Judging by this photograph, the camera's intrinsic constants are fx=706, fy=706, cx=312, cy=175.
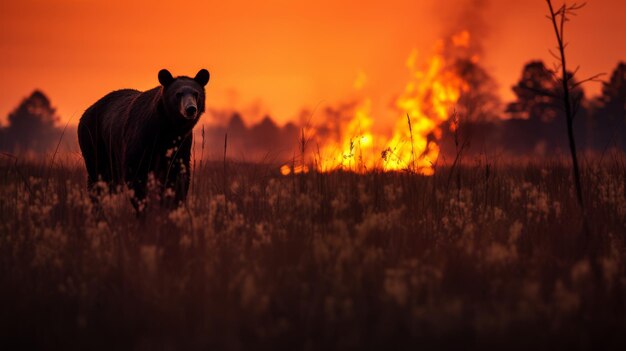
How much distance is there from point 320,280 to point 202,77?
180 inches

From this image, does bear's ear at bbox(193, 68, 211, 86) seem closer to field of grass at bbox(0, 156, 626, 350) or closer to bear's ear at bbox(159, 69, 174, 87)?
bear's ear at bbox(159, 69, 174, 87)

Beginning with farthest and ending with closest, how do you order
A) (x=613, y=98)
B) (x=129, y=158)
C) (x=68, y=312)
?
(x=613, y=98)
(x=129, y=158)
(x=68, y=312)

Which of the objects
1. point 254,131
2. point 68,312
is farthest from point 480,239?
point 254,131

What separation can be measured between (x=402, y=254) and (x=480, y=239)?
1.05m

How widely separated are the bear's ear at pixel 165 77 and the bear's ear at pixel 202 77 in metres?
0.40

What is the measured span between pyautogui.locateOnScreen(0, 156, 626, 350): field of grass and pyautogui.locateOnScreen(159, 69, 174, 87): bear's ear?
2.16m

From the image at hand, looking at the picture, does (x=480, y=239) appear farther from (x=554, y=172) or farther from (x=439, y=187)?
(x=554, y=172)

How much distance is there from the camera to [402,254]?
5.41 metres

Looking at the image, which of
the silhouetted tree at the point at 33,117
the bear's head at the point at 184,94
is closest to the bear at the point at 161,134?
the bear's head at the point at 184,94

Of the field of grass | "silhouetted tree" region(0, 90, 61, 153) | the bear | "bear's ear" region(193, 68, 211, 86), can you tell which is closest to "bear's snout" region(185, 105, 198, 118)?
the bear

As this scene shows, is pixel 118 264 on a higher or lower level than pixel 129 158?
lower

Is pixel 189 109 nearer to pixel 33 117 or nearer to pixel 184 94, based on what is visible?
pixel 184 94

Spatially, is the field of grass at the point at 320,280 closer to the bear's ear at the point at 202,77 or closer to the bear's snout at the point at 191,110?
the bear's snout at the point at 191,110

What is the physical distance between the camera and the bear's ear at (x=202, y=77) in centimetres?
870
